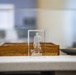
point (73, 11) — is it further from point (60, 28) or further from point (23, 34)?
point (23, 34)

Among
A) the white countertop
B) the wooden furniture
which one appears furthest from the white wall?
the white countertop

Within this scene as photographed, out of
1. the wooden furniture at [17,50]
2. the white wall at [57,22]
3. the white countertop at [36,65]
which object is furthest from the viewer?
the white wall at [57,22]

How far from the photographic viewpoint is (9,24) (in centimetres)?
245

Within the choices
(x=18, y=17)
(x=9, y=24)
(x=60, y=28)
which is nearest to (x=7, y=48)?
(x=60, y=28)

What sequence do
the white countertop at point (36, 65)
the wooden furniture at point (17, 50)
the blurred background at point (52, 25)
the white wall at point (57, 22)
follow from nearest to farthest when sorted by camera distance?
the white countertop at point (36, 65)
the wooden furniture at point (17, 50)
the blurred background at point (52, 25)
the white wall at point (57, 22)

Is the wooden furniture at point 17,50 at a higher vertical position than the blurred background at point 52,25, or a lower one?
lower

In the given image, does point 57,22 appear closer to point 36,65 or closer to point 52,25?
point 52,25

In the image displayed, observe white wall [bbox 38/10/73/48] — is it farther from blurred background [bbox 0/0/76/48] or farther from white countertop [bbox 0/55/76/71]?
white countertop [bbox 0/55/76/71]

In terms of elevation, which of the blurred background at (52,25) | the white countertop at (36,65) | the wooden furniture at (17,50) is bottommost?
the white countertop at (36,65)

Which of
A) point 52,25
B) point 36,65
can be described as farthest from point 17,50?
point 52,25

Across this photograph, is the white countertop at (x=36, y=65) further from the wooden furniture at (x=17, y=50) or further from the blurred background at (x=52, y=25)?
the blurred background at (x=52, y=25)

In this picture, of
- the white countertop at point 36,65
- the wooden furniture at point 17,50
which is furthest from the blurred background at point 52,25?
the white countertop at point 36,65

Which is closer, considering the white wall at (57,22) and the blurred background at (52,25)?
the blurred background at (52,25)

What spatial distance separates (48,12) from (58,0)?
1142 mm
